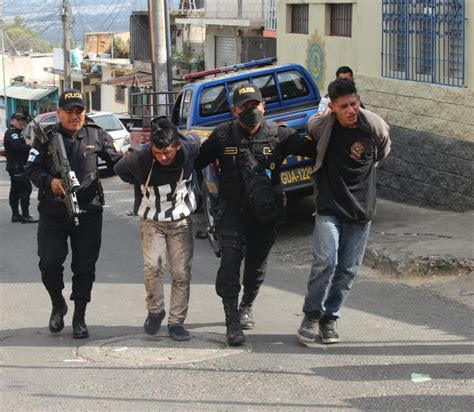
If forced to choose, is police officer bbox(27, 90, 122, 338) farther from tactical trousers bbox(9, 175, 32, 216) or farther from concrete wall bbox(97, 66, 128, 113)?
concrete wall bbox(97, 66, 128, 113)

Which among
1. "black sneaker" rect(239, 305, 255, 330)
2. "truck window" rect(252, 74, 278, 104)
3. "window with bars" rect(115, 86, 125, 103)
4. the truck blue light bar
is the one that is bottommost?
"window with bars" rect(115, 86, 125, 103)

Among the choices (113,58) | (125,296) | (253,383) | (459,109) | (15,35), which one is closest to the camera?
(253,383)

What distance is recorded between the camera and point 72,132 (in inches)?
272

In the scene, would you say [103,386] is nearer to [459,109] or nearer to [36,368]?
[36,368]

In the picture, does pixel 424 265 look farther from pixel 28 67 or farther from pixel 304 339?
pixel 28 67

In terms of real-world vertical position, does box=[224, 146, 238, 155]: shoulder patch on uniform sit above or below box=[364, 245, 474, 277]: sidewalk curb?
above

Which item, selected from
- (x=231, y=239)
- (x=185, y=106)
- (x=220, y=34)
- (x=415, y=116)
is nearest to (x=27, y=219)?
(x=185, y=106)

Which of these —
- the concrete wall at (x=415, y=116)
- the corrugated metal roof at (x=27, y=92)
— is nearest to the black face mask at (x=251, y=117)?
the concrete wall at (x=415, y=116)

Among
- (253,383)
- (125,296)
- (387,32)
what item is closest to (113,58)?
(387,32)

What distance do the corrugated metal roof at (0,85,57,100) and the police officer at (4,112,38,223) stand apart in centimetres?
4175

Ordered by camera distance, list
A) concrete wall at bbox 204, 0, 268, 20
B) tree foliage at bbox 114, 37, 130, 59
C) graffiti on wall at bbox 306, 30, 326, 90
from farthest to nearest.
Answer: tree foliage at bbox 114, 37, 130, 59
concrete wall at bbox 204, 0, 268, 20
graffiti on wall at bbox 306, 30, 326, 90

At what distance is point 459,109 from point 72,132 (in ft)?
20.2

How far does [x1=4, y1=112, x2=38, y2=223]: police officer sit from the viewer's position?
14625 millimetres

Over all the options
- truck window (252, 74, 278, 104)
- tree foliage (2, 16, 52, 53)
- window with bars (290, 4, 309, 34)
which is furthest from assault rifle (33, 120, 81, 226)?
tree foliage (2, 16, 52, 53)
